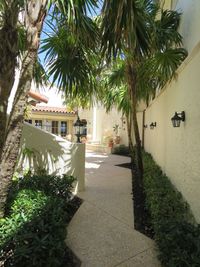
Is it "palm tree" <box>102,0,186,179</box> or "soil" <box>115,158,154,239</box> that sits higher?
"palm tree" <box>102,0,186,179</box>

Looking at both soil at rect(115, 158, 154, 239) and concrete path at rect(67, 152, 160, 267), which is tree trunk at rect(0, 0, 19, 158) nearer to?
concrete path at rect(67, 152, 160, 267)

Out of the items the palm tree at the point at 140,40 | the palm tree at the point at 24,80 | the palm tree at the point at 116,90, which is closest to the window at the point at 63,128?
the palm tree at the point at 116,90

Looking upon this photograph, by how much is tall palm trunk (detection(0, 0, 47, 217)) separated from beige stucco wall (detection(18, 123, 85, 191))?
2.46m

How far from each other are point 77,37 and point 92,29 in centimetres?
37

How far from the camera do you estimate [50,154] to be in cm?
639

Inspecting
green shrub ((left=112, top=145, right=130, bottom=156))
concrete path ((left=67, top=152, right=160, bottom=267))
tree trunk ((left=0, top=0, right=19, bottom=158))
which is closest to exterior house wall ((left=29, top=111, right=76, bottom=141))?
green shrub ((left=112, top=145, right=130, bottom=156))

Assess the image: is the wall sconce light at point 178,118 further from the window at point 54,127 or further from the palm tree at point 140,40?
the window at point 54,127

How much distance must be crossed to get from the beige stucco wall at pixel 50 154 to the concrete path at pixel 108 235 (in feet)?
2.91

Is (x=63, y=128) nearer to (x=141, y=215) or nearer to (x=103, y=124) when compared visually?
(x=103, y=124)

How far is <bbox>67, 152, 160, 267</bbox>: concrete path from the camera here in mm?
3514

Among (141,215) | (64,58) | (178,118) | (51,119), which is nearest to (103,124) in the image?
(51,119)

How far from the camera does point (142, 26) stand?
432 centimetres

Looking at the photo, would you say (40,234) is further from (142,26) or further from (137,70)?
(137,70)

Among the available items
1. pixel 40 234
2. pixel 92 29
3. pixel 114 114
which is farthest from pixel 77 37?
pixel 114 114
